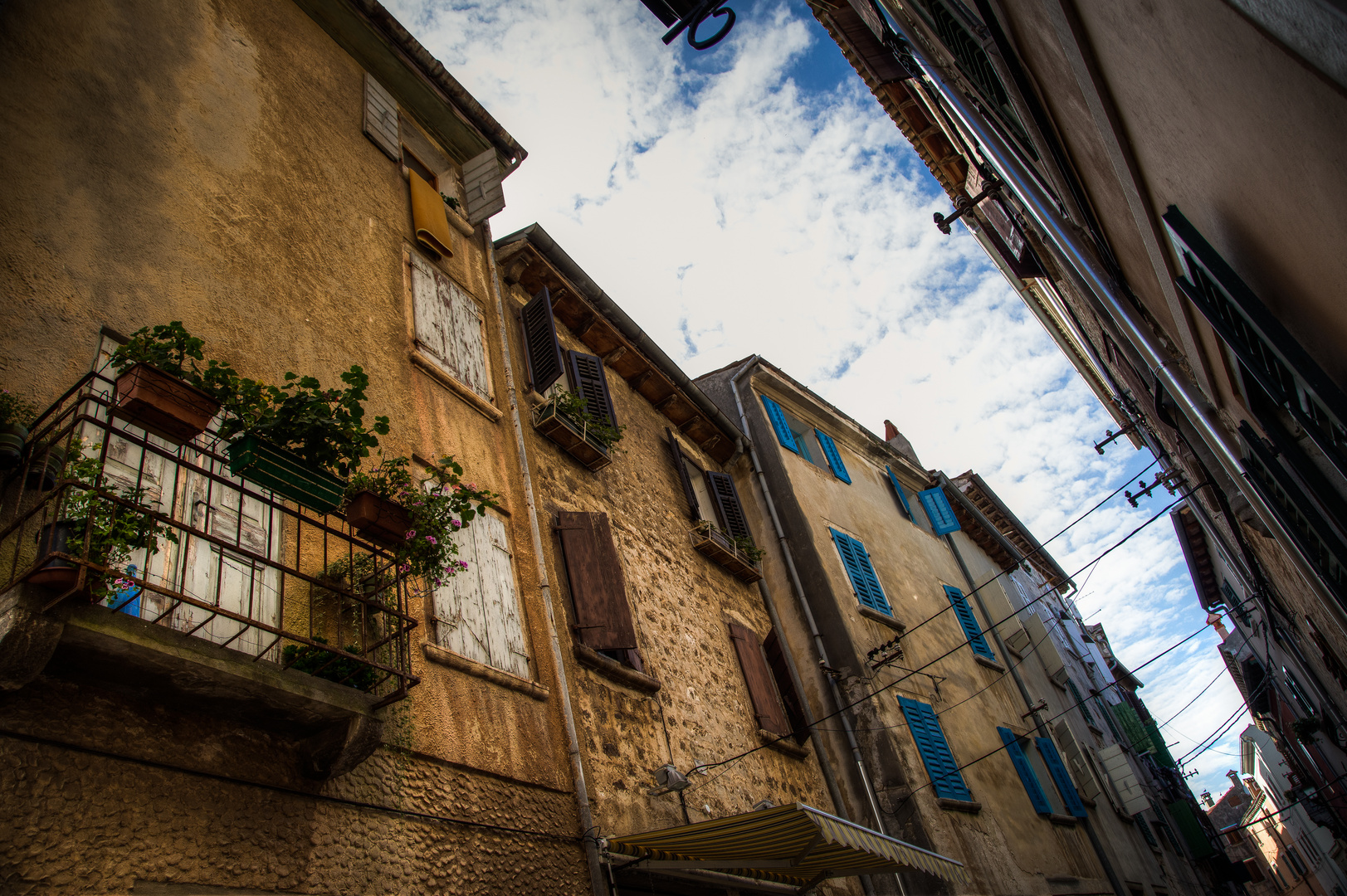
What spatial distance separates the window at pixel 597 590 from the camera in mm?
7930

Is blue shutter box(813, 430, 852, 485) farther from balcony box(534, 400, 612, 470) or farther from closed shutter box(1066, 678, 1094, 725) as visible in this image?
closed shutter box(1066, 678, 1094, 725)

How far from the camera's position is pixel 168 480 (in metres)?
4.80

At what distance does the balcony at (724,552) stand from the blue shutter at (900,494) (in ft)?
24.9

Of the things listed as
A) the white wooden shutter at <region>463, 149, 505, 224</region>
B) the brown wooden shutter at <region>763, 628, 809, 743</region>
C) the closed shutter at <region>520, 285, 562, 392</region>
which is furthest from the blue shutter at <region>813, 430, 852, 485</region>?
the white wooden shutter at <region>463, 149, 505, 224</region>

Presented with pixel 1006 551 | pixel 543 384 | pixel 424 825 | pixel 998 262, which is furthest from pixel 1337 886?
pixel 424 825

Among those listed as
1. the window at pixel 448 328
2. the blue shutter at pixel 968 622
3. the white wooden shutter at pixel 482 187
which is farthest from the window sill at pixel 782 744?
the blue shutter at pixel 968 622

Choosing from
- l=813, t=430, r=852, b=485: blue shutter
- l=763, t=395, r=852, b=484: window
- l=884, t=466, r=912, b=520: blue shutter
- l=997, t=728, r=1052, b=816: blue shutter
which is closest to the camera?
l=997, t=728, r=1052, b=816: blue shutter

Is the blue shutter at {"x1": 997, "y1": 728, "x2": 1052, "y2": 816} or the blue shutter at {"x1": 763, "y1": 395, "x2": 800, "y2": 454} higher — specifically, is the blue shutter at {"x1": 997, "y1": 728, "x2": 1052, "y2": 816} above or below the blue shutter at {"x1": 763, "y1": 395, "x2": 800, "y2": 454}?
below

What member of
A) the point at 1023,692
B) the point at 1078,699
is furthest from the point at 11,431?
the point at 1078,699

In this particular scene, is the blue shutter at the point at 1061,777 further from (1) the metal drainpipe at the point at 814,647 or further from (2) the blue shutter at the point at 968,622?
(1) the metal drainpipe at the point at 814,647

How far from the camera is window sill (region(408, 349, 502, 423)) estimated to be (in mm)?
7594

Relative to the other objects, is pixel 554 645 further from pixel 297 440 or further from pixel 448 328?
pixel 448 328

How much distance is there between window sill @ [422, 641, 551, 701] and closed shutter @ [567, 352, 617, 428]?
444 cm

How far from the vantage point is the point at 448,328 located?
8562mm
